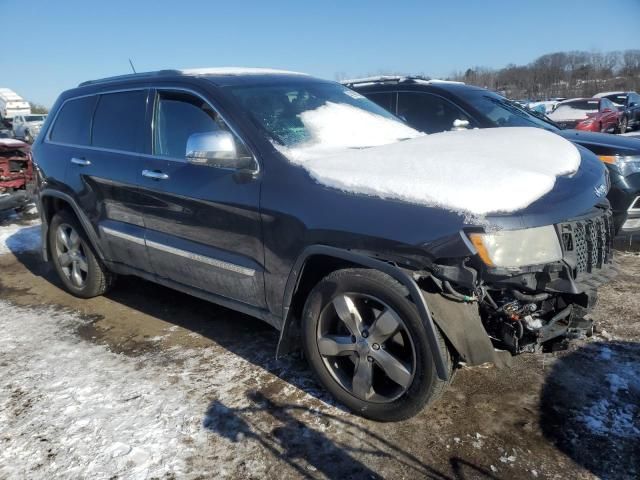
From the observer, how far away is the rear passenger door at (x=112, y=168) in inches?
148

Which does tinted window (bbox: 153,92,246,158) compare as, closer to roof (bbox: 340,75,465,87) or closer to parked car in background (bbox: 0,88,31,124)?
roof (bbox: 340,75,465,87)

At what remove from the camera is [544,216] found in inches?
92.5

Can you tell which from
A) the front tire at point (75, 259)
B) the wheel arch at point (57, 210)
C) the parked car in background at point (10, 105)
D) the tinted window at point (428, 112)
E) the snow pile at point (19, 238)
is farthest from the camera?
the parked car in background at point (10, 105)

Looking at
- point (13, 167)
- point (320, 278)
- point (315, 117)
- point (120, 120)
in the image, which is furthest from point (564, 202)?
point (13, 167)

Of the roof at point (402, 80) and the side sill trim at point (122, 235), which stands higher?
the roof at point (402, 80)

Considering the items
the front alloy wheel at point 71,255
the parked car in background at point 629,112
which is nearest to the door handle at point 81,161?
the front alloy wheel at point 71,255

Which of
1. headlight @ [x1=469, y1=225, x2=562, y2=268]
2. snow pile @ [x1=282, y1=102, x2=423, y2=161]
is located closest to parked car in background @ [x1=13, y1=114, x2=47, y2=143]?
snow pile @ [x1=282, y1=102, x2=423, y2=161]

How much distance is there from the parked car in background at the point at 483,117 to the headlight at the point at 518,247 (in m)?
2.81

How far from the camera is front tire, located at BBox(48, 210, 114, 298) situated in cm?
451

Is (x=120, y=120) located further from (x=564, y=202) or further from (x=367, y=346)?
(x=564, y=202)

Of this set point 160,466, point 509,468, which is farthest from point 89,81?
point 509,468

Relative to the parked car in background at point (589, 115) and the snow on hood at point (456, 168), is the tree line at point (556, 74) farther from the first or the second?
the snow on hood at point (456, 168)

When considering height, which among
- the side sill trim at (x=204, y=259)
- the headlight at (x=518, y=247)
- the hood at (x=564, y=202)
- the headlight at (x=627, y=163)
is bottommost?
the side sill trim at (x=204, y=259)

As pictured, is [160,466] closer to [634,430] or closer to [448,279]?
[448,279]
